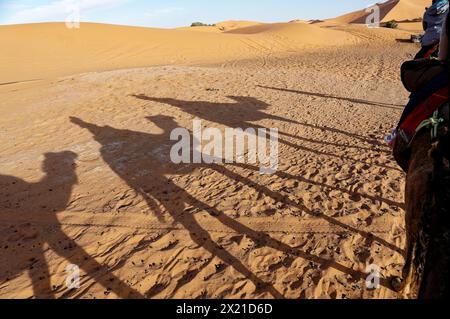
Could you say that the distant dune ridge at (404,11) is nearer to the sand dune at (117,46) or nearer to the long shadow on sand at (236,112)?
the sand dune at (117,46)

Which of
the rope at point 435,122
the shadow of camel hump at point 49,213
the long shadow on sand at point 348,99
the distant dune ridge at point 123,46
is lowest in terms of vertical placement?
the shadow of camel hump at point 49,213

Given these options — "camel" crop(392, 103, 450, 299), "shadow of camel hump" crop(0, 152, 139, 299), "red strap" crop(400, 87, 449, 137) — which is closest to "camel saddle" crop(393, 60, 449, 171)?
"red strap" crop(400, 87, 449, 137)

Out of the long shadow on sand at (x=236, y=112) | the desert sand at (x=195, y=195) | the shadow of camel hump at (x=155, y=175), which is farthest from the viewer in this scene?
the long shadow on sand at (x=236, y=112)

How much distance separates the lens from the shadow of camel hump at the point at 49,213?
3512 mm

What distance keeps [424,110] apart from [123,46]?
26.4 m

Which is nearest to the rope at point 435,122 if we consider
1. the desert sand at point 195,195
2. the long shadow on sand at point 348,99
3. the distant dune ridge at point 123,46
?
the desert sand at point 195,195

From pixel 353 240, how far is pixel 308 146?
10.0 ft

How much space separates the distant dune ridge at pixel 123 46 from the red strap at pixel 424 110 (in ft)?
63.4

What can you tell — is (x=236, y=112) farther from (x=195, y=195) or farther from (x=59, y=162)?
(x=59, y=162)

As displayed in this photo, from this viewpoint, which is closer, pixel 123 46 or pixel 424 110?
pixel 424 110

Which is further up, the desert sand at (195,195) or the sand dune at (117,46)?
the sand dune at (117,46)

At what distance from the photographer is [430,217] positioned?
68.1 inches

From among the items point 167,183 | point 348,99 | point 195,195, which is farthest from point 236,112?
point 195,195
